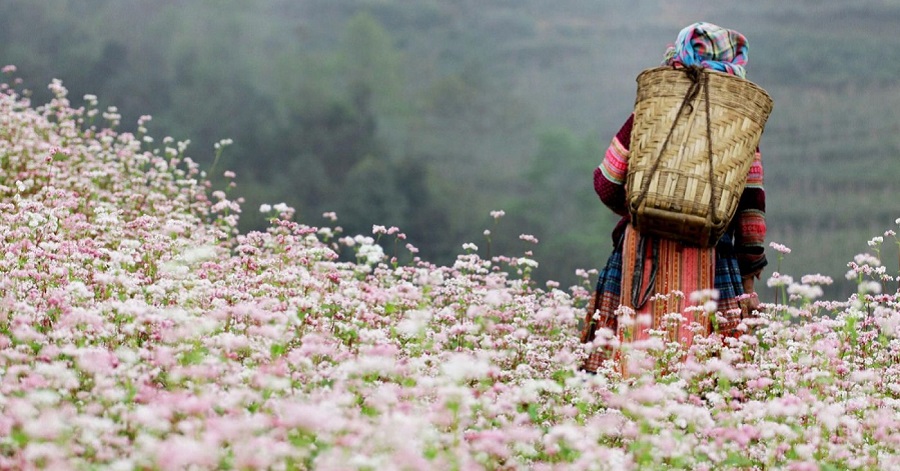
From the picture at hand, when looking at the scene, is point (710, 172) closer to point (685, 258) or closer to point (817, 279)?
point (685, 258)

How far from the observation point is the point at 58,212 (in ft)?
17.5

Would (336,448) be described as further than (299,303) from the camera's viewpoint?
No

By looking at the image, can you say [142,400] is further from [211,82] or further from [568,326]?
[211,82]

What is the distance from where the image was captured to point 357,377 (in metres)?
3.41

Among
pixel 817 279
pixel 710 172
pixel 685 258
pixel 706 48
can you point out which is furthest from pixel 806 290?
pixel 706 48

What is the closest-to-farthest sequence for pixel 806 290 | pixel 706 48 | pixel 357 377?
pixel 357 377 → pixel 806 290 → pixel 706 48

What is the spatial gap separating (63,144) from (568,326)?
500 cm

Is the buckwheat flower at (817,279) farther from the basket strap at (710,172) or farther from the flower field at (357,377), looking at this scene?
the basket strap at (710,172)

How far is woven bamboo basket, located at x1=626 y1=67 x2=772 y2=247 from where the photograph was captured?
4734 mm

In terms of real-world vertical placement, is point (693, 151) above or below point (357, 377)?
above

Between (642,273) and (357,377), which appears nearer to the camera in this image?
(357,377)

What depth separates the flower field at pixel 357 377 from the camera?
103 inches

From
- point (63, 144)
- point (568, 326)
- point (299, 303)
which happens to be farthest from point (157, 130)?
point (299, 303)

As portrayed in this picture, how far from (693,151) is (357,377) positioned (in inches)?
89.9
